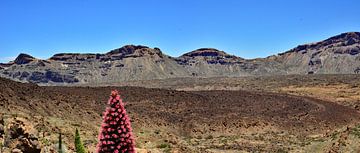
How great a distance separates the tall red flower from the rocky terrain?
9.08 metres

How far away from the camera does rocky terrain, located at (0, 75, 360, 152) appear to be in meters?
24.7

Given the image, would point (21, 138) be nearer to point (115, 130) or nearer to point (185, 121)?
point (115, 130)

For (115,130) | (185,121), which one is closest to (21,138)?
(115,130)

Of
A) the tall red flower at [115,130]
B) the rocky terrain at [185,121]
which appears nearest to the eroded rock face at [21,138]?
the rocky terrain at [185,121]

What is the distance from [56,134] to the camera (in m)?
22.5

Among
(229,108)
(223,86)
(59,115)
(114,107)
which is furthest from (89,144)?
(223,86)

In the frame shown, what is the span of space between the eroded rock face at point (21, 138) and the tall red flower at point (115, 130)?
9.05 metres

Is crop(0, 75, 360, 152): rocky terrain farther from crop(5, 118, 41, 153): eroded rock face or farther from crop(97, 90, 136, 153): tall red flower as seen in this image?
crop(97, 90, 136, 153): tall red flower

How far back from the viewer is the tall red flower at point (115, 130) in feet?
17.4

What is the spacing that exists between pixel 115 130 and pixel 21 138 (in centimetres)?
923

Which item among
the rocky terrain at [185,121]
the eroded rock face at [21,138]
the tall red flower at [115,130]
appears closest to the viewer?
the tall red flower at [115,130]

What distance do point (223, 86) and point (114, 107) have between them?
101837mm

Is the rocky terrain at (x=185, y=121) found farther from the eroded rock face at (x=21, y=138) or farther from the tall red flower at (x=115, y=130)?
the tall red flower at (x=115, y=130)

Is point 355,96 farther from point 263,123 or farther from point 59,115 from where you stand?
point 59,115
